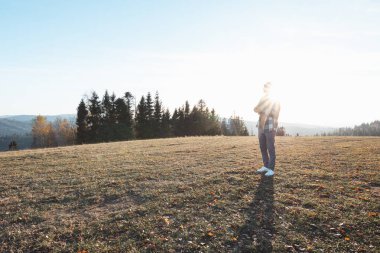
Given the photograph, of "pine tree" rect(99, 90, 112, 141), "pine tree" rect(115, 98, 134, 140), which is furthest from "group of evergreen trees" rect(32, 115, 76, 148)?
"pine tree" rect(115, 98, 134, 140)

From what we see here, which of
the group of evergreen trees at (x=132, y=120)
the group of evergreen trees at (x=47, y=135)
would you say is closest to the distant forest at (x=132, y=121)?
the group of evergreen trees at (x=132, y=120)

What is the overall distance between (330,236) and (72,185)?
8712 millimetres

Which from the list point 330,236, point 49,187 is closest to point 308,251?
point 330,236

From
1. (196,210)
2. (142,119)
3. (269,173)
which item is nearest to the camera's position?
(196,210)

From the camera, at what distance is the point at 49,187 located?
10.0 metres

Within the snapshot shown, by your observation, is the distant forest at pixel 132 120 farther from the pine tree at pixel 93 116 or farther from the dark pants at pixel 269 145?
the dark pants at pixel 269 145

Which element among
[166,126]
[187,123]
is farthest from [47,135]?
[187,123]

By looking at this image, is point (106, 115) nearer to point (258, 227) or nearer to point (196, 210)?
point (196, 210)

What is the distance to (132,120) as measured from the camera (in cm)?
7244

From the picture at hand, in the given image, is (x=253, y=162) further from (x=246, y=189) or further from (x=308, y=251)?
(x=308, y=251)

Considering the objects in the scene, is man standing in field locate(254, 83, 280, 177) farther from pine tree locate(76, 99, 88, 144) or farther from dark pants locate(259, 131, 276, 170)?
pine tree locate(76, 99, 88, 144)

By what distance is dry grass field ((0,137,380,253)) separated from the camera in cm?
563

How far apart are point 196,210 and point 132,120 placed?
6721 cm

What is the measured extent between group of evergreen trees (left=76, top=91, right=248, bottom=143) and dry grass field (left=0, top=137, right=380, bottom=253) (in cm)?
5746
